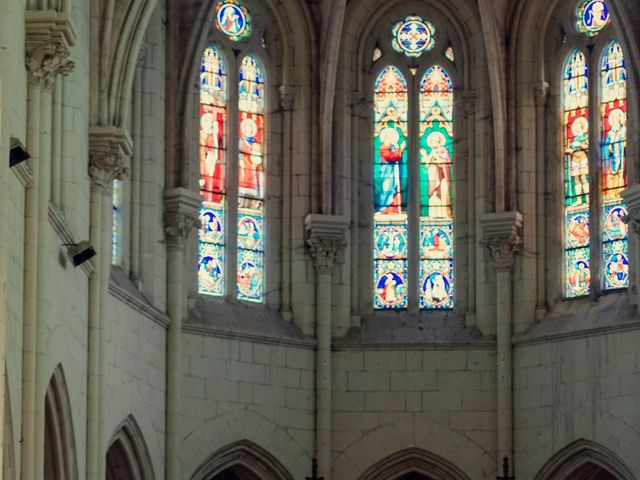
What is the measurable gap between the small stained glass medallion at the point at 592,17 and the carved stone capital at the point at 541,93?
0.92 meters

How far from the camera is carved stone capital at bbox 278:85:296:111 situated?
29828mm

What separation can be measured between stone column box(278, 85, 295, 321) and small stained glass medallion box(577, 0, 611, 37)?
4.11 metres

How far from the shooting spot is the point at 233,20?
1172 inches

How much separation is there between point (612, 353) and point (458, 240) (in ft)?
10.4

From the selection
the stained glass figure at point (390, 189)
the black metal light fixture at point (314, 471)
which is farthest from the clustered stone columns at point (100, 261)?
the stained glass figure at point (390, 189)

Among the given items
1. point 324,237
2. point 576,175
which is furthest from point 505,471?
point 576,175

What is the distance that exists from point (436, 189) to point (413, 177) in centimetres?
37

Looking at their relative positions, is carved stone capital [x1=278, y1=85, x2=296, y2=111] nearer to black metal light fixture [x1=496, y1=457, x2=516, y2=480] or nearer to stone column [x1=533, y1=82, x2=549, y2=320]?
stone column [x1=533, y1=82, x2=549, y2=320]

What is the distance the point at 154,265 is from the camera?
27.3m

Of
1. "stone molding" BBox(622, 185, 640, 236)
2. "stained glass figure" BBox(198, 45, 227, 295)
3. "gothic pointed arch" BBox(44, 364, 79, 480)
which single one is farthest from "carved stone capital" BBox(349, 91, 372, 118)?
"gothic pointed arch" BBox(44, 364, 79, 480)

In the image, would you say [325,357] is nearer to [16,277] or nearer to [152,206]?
[152,206]

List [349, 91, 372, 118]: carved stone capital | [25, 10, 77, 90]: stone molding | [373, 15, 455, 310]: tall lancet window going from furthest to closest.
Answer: [349, 91, 372, 118]: carved stone capital < [373, 15, 455, 310]: tall lancet window < [25, 10, 77, 90]: stone molding

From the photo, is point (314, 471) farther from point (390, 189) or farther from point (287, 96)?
point (287, 96)

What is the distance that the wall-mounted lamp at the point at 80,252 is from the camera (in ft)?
75.4
